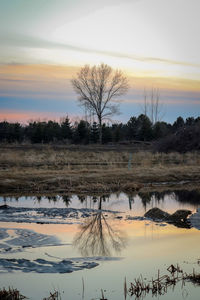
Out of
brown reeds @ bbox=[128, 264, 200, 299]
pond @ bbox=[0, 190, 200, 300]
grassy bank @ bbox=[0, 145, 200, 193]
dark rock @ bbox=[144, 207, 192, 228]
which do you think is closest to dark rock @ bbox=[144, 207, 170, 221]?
dark rock @ bbox=[144, 207, 192, 228]

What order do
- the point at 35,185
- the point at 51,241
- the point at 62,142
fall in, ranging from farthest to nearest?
1. the point at 62,142
2. the point at 35,185
3. the point at 51,241

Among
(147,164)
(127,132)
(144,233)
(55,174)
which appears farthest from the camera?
(127,132)

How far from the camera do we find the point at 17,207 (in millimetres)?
18891

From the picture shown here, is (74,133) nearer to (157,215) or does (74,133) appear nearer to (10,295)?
(157,215)

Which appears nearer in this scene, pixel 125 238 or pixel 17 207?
pixel 125 238

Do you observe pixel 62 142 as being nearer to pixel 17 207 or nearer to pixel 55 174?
pixel 55 174

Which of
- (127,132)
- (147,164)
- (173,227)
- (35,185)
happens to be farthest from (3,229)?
(127,132)

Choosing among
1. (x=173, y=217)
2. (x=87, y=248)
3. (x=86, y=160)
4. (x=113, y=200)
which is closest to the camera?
(x=87, y=248)

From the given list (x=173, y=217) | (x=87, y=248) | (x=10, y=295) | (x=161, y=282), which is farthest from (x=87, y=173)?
(x=10, y=295)

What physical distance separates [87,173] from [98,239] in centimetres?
1511

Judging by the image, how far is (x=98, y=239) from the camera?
13.2 meters

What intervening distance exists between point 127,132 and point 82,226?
→ 54713mm

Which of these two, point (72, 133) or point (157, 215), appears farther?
point (72, 133)

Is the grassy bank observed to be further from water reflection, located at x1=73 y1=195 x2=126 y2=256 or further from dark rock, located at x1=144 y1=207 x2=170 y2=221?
water reflection, located at x1=73 y1=195 x2=126 y2=256
